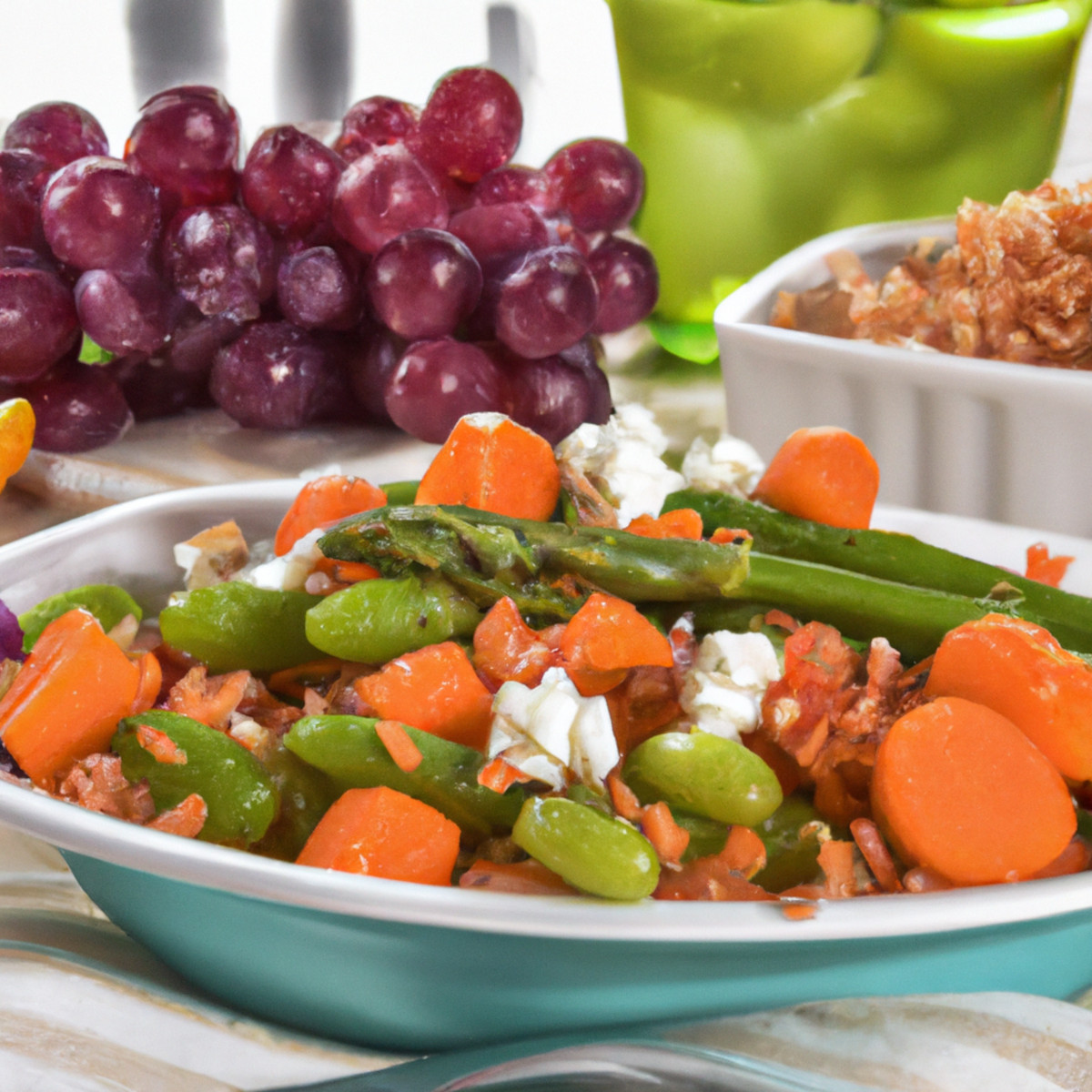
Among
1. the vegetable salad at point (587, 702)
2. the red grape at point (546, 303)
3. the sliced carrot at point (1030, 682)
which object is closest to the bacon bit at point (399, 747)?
the vegetable salad at point (587, 702)

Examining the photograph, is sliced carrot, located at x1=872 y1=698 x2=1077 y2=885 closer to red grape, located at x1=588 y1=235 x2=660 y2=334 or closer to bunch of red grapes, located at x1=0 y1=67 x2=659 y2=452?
bunch of red grapes, located at x1=0 y1=67 x2=659 y2=452

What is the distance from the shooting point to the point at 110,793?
47cm

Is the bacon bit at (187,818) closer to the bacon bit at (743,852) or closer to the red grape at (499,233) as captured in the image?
the bacon bit at (743,852)

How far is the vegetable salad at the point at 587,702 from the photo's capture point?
0.43 meters

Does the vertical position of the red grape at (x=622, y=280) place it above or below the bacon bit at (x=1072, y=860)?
above

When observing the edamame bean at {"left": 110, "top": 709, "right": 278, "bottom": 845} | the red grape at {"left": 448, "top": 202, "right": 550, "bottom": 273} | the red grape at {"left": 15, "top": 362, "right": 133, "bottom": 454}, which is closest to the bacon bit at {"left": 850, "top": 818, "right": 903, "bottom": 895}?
the edamame bean at {"left": 110, "top": 709, "right": 278, "bottom": 845}

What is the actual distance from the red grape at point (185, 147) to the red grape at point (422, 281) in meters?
0.14

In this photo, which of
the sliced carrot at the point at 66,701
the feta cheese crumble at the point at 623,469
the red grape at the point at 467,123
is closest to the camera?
the sliced carrot at the point at 66,701

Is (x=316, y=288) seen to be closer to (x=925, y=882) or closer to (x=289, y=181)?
(x=289, y=181)

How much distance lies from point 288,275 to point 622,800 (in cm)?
58

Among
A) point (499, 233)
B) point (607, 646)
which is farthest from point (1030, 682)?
point (499, 233)

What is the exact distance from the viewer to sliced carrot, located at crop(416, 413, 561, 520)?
0.55 m

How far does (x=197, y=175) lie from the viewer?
2.90ft

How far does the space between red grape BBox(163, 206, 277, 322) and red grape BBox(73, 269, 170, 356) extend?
2 centimetres
